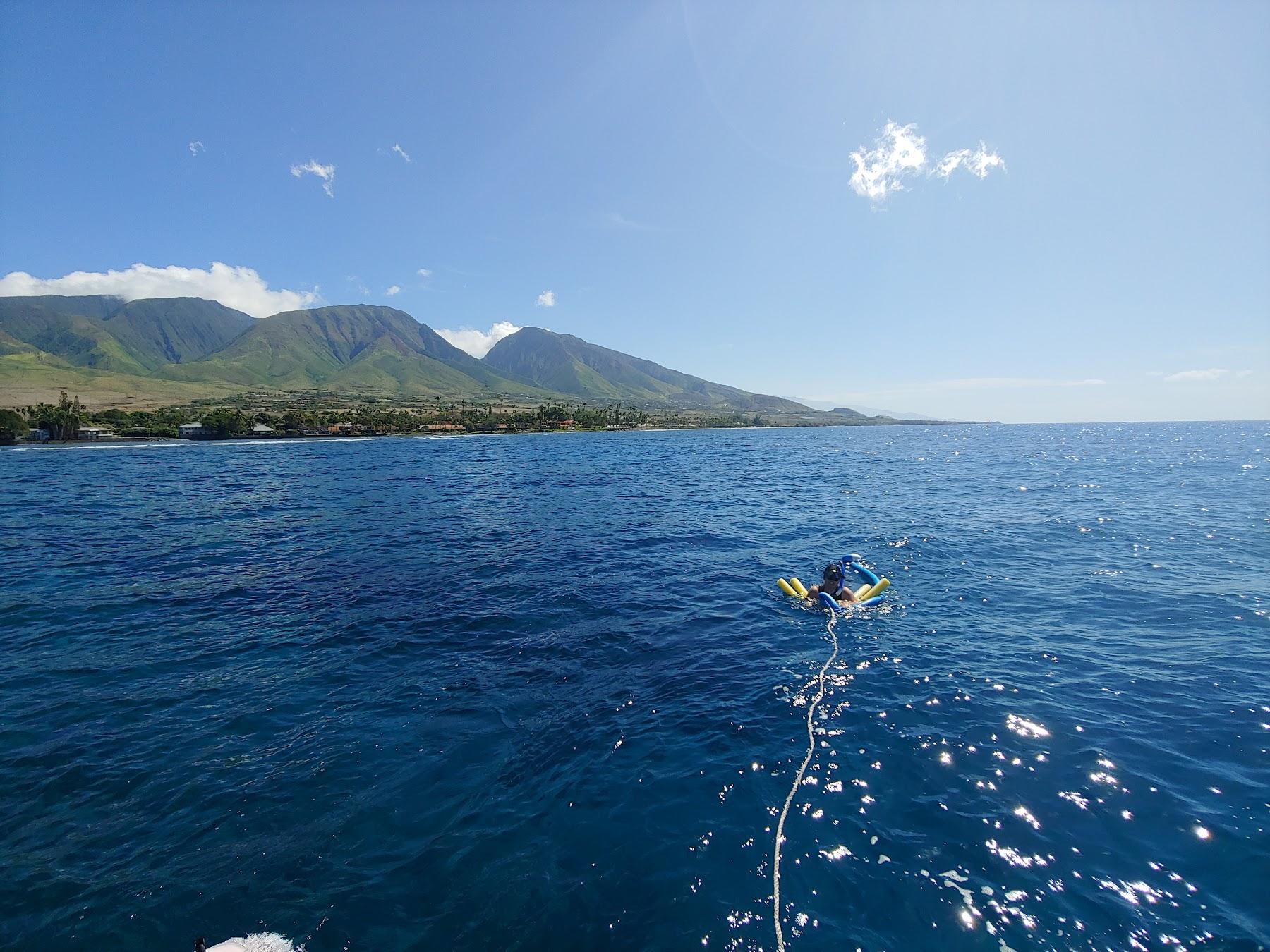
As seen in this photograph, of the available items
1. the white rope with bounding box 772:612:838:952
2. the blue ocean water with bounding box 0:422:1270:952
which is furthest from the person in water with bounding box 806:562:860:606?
the white rope with bounding box 772:612:838:952

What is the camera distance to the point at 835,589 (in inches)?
879

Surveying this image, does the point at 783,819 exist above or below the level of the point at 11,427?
above

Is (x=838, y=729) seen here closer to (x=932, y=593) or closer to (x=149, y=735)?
(x=932, y=593)

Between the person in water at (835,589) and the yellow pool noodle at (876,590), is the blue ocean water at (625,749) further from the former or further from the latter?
the person in water at (835,589)

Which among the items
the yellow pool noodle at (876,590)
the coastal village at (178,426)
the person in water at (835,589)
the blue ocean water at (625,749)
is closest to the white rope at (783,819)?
the blue ocean water at (625,749)

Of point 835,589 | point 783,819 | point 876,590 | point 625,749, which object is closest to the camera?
point 783,819

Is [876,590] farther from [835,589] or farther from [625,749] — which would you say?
[625,749]

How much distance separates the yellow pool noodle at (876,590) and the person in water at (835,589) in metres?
0.48

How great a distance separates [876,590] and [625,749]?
15.1 m

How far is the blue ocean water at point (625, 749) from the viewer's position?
28.1 feet

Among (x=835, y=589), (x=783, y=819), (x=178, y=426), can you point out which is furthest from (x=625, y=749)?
(x=178, y=426)

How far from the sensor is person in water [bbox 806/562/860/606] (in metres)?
22.2

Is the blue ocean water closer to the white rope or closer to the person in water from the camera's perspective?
the white rope

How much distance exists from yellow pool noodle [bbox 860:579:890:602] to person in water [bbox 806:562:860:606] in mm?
483
